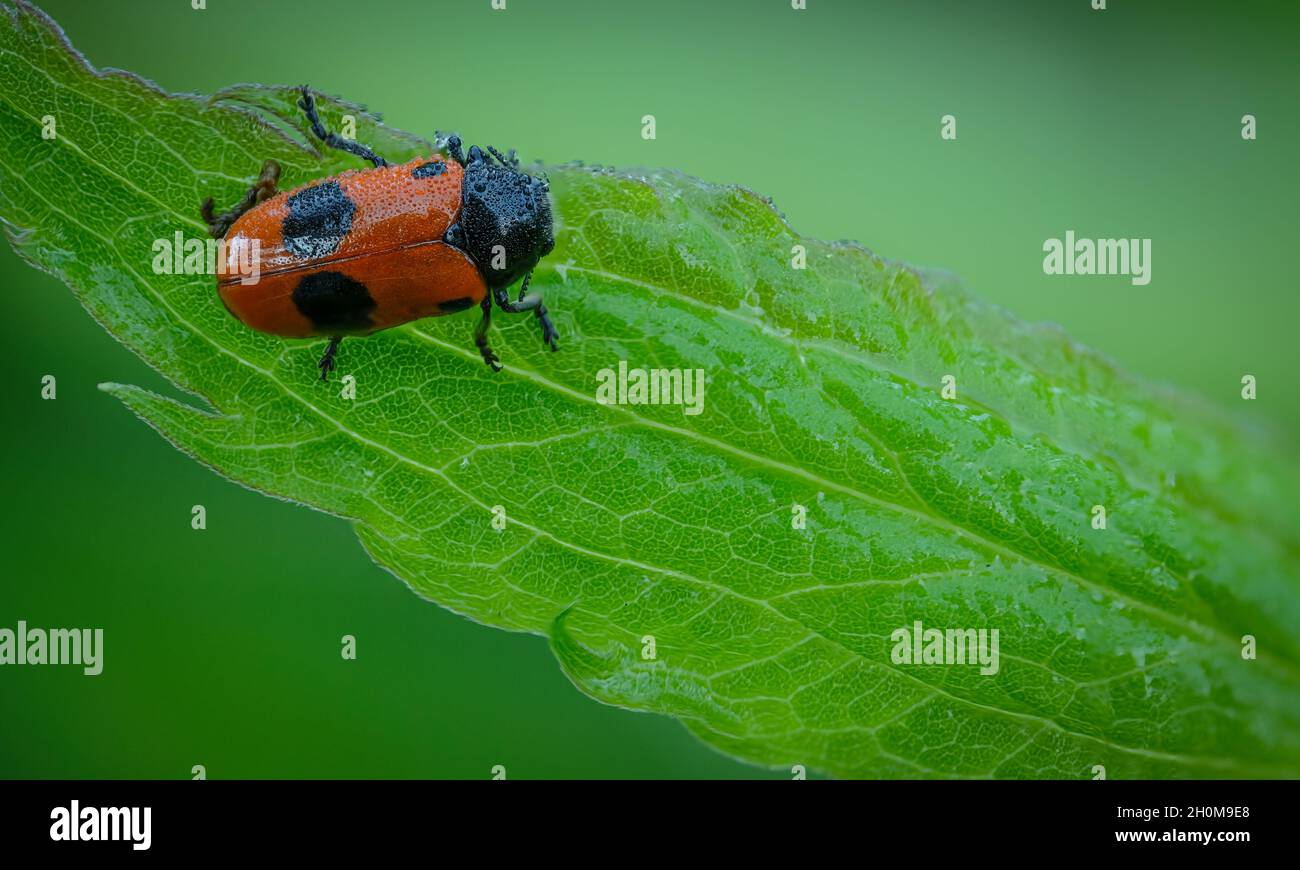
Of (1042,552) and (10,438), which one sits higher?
(10,438)

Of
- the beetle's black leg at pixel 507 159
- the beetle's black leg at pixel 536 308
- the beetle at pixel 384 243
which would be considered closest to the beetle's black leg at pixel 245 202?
the beetle at pixel 384 243

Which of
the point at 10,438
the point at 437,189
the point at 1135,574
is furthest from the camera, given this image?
the point at 10,438

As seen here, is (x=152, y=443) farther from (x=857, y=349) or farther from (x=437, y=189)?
(x=857, y=349)

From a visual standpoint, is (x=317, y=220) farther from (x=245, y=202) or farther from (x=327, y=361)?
(x=327, y=361)

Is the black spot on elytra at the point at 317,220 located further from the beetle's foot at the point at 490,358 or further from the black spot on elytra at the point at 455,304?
the beetle's foot at the point at 490,358
